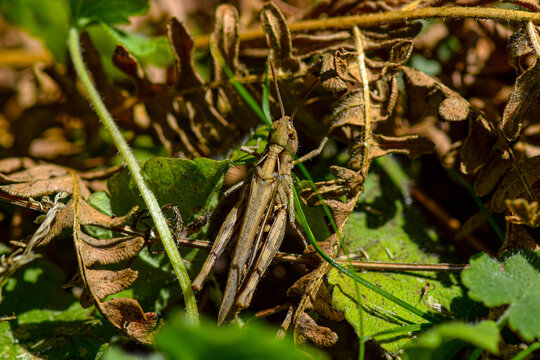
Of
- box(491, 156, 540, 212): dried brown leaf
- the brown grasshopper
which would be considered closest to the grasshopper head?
the brown grasshopper

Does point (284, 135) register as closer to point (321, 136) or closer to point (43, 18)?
point (321, 136)

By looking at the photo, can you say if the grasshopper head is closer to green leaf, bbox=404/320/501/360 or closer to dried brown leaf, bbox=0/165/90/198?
dried brown leaf, bbox=0/165/90/198

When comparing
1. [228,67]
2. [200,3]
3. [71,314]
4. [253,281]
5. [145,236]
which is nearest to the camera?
[253,281]

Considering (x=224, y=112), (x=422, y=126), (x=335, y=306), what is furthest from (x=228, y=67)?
(x=335, y=306)

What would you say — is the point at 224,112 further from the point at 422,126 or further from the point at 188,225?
the point at 422,126

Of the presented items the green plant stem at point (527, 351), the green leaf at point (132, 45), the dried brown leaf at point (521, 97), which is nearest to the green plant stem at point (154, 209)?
the green leaf at point (132, 45)

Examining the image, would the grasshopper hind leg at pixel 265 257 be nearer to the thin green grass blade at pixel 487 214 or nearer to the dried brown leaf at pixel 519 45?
the thin green grass blade at pixel 487 214
